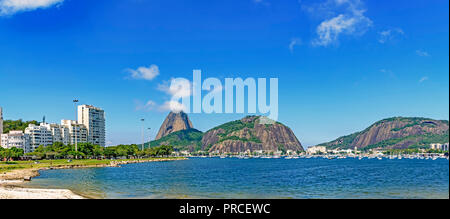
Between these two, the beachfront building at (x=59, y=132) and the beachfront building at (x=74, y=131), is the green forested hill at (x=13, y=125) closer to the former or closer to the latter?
the beachfront building at (x=59, y=132)

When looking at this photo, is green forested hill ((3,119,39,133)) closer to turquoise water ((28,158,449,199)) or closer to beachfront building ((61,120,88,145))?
beachfront building ((61,120,88,145))

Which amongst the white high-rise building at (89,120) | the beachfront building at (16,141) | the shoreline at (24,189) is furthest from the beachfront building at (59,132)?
the shoreline at (24,189)

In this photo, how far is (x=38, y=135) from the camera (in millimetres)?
158750

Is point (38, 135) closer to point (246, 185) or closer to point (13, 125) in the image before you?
point (13, 125)

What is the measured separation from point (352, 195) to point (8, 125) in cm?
18959

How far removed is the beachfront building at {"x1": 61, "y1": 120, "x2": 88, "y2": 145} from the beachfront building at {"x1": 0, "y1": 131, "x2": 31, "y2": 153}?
24.6 m

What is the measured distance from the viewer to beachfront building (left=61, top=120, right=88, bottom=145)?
181 metres

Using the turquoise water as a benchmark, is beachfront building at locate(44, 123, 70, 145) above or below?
above

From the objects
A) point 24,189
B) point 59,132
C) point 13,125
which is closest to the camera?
point 24,189

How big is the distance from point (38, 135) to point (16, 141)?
12.3m

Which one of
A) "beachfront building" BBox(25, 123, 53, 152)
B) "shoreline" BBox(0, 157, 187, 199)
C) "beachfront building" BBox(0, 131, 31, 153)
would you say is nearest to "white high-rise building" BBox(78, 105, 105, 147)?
"beachfront building" BBox(25, 123, 53, 152)

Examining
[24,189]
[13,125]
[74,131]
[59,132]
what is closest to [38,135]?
[59,132]
